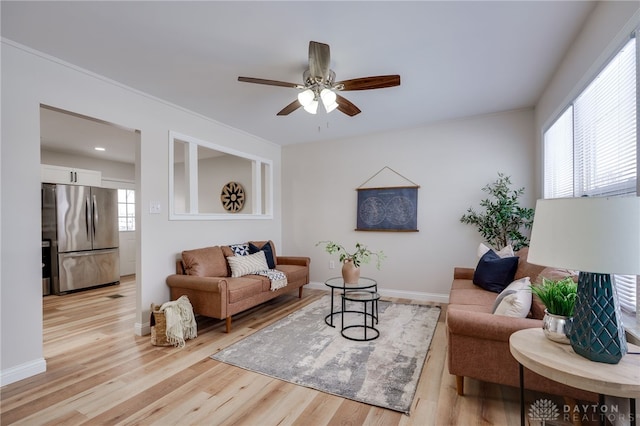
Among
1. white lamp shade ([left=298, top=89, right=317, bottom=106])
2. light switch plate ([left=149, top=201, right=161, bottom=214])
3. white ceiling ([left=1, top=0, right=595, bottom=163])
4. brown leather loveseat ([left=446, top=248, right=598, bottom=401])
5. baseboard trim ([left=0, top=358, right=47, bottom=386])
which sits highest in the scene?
white ceiling ([left=1, top=0, right=595, bottom=163])

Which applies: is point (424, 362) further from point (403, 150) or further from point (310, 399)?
point (403, 150)

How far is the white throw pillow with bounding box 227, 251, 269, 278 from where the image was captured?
3.70m

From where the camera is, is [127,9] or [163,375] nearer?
[127,9]

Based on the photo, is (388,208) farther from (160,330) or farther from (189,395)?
(189,395)

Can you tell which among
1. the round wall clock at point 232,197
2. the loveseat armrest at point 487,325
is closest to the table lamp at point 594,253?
the loveseat armrest at point 487,325

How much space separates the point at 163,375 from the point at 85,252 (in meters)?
4.09

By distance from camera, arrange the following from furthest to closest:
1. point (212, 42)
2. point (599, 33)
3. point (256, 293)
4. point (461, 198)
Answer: point (461, 198)
point (256, 293)
point (212, 42)
point (599, 33)

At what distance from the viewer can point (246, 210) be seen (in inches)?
233

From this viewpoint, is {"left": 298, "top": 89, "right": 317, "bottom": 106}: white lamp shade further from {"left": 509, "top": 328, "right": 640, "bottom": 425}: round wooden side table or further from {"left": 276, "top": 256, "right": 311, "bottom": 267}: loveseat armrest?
{"left": 276, "top": 256, "right": 311, "bottom": 267}: loveseat armrest

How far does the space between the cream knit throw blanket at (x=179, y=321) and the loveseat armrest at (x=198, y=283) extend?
16 cm

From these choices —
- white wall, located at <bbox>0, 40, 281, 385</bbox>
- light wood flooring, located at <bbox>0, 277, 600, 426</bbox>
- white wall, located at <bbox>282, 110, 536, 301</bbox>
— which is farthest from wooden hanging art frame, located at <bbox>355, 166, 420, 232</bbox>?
white wall, located at <bbox>0, 40, 281, 385</bbox>

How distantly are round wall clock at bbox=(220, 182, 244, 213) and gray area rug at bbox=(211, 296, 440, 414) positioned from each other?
3090 millimetres

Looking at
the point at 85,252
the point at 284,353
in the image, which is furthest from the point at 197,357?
the point at 85,252

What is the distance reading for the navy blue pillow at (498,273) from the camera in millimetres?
2945
